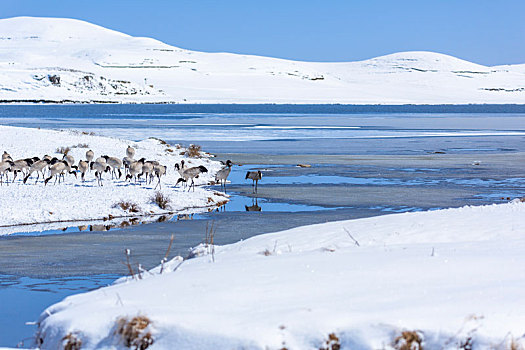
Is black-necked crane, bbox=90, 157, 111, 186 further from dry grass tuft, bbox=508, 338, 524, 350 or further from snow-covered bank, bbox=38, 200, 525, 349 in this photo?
dry grass tuft, bbox=508, 338, 524, 350

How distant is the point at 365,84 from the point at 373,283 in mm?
190422

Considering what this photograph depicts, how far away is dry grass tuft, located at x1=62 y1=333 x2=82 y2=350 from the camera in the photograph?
5727mm

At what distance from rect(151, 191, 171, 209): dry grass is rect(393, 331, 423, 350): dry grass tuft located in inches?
493

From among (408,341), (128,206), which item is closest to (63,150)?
(128,206)

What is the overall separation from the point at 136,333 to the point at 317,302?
1281mm

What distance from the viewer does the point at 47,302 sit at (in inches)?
363

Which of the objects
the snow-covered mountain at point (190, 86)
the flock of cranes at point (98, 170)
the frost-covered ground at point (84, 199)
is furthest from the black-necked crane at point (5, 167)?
the snow-covered mountain at point (190, 86)

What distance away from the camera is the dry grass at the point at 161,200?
57.9 ft

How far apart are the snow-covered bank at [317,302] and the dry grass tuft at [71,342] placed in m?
0.01

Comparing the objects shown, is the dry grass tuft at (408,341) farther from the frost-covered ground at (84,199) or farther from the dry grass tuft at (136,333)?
the frost-covered ground at (84,199)

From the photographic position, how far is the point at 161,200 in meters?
17.7

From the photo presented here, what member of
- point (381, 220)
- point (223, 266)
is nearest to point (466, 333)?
point (223, 266)

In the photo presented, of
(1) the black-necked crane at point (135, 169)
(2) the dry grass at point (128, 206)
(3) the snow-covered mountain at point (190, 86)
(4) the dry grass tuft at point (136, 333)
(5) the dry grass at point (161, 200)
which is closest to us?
(4) the dry grass tuft at point (136, 333)

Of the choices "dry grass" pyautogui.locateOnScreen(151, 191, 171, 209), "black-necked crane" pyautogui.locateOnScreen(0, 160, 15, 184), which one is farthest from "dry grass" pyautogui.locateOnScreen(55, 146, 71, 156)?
"dry grass" pyautogui.locateOnScreen(151, 191, 171, 209)
